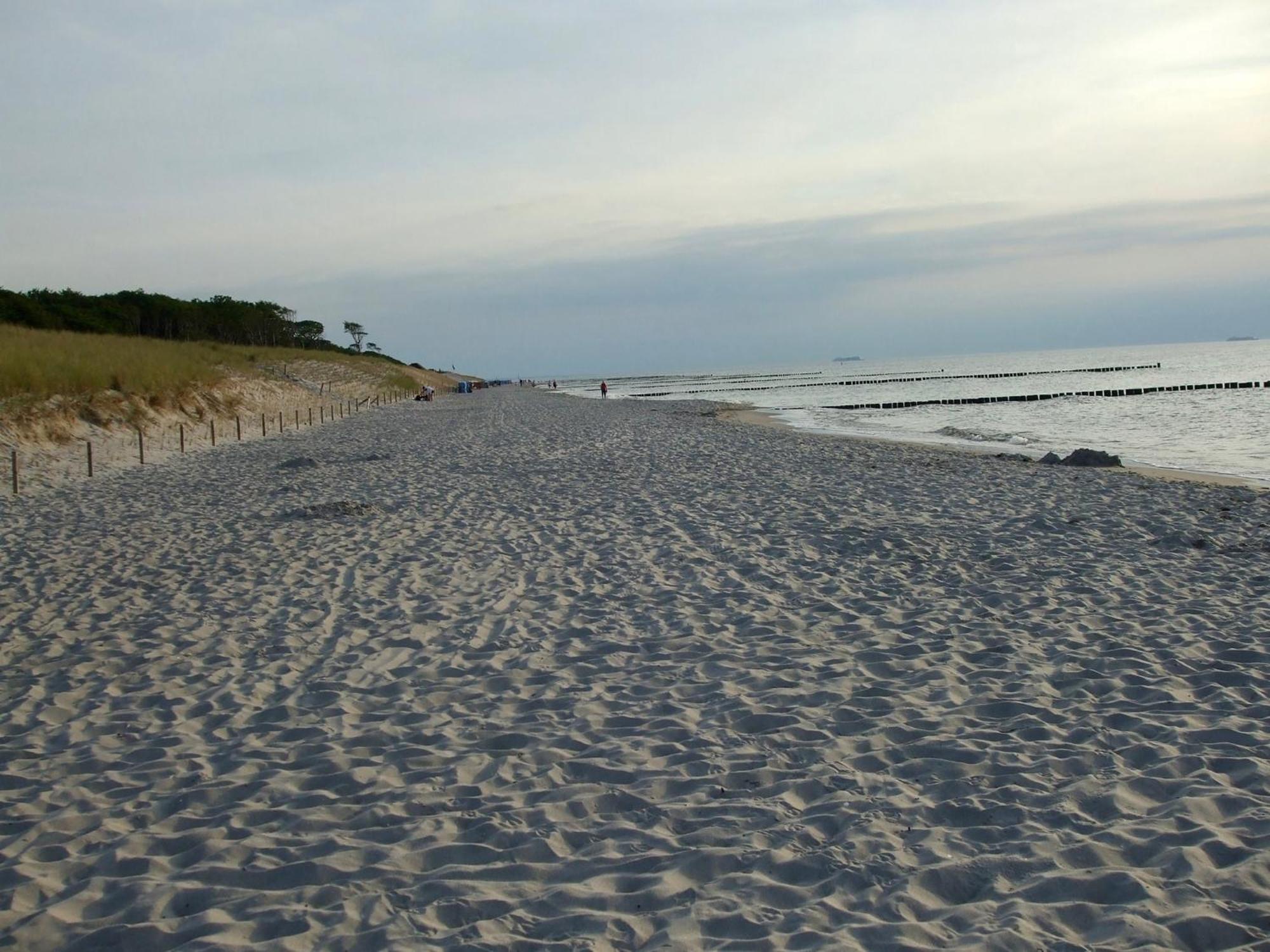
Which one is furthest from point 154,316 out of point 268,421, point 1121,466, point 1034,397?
point 1121,466

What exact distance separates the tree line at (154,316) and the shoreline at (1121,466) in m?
36.8

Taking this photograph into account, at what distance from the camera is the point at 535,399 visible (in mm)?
56875

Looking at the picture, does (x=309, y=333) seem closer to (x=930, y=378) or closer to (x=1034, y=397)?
(x=930, y=378)

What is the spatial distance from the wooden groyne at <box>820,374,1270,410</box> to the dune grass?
2801cm

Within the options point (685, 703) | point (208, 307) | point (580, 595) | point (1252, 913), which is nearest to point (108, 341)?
point (580, 595)

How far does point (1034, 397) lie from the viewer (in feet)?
171

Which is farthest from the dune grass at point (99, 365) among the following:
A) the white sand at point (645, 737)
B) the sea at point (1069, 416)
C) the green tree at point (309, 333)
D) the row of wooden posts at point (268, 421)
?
the green tree at point (309, 333)

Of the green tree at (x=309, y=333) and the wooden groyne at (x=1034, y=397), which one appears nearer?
the wooden groyne at (x=1034, y=397)

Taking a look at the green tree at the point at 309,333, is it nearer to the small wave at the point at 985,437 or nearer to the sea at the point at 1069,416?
the sea at the point at 1069,416

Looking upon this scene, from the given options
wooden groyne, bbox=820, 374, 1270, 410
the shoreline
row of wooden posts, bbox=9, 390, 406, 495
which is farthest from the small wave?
row of wooden posts, bbox=9, 390, 406, 495

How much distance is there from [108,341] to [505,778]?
3435cm

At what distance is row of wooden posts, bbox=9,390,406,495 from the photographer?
659 inches

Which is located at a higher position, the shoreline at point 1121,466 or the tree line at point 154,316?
the tree line at point 154,316

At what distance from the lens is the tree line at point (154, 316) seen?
52.2 metres
